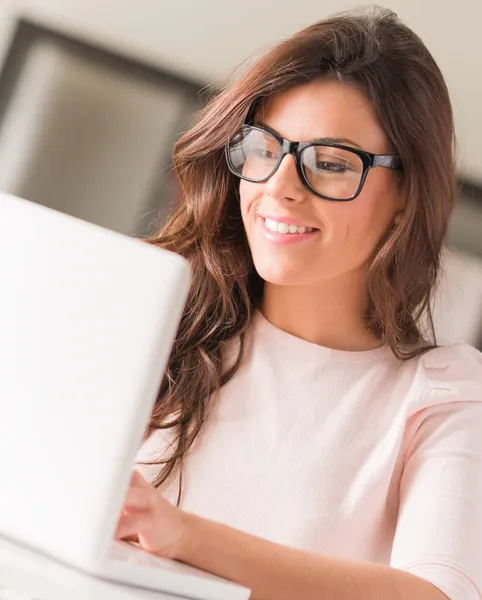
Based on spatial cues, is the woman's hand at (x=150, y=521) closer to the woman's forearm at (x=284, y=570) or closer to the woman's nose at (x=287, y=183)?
the woman's forearm at (x=284, y=570)

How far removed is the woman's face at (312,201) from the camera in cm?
148

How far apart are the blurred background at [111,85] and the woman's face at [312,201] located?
2186mm

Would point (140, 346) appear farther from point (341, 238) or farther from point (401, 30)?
point (401, 30)

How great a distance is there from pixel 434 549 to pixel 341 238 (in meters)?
0.52

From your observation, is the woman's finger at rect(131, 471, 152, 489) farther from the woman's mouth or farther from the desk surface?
the woman's mouth

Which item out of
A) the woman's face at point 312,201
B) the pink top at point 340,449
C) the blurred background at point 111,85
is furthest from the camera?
the blurred background at point 111,85

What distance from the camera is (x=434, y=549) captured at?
4.08ft

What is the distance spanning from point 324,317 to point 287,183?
0.26 meters

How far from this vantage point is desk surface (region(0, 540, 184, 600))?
0.79m

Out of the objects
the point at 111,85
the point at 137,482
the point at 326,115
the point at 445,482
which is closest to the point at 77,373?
the point at 137,482

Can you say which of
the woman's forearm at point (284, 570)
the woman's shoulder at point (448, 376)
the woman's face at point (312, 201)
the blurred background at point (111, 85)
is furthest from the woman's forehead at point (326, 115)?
the blurred background at point (111, 85)

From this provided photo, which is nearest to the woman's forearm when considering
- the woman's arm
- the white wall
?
the woman's arm

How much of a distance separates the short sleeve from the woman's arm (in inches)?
3.2

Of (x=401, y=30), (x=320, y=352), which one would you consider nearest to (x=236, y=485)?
(x=320, y=352)
